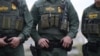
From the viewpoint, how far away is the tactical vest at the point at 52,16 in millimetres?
6418

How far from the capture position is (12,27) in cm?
607

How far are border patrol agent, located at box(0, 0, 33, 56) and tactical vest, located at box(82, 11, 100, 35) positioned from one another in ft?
3.91

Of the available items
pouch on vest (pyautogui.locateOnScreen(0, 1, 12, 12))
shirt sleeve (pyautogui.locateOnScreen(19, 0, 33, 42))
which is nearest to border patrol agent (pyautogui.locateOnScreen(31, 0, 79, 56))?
shirt sleeve (pyautogui.locateOnScreen(19, 0, 33, 42))

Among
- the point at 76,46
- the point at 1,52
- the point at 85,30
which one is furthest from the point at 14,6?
the point at 76,46

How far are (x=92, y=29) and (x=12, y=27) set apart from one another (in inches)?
61.6

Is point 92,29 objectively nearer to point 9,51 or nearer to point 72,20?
point 72,20

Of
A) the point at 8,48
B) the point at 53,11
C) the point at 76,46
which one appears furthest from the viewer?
the point at 76,46

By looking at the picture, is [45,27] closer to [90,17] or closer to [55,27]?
[55,27]

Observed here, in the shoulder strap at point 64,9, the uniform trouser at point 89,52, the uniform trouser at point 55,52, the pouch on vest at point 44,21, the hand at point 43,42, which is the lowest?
the uniform trouser at point 89,52

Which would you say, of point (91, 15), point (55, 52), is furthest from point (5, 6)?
point (91, 15)

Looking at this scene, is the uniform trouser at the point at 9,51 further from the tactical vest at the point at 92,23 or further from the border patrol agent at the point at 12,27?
the tactical vest at the point at 92,23

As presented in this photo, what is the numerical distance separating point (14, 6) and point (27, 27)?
41 centimetres

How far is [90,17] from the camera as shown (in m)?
6.79

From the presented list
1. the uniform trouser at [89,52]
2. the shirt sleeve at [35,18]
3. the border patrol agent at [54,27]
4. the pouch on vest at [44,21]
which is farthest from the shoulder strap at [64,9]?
the uniform trouser at [89,52]
